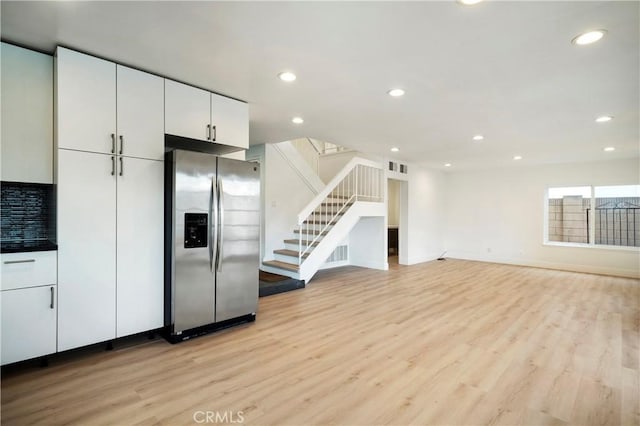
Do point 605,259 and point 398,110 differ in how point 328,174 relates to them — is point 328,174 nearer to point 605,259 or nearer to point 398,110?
point 398,110

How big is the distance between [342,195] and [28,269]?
5482 mm

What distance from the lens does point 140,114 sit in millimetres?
2938

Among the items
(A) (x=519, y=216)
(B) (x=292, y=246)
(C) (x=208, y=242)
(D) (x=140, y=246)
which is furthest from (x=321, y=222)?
(A) (x=519, y=216)

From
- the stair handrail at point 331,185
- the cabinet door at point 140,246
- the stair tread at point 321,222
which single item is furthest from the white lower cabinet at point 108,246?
the stair tread at point 321,222

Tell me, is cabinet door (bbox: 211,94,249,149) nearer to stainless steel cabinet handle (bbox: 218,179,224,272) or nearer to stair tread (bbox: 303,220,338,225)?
stainless steel cabinet handle (bbox: 218,179,224,272)

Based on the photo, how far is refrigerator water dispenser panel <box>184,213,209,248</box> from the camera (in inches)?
120

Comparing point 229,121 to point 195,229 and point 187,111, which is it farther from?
point 195,229

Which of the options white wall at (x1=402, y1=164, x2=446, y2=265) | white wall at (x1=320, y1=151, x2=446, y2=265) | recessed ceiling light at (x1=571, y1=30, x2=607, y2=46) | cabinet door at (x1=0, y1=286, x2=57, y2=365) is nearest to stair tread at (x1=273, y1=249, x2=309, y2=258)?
white wall at (x1=320, y1=151, x2=446, y2=265)

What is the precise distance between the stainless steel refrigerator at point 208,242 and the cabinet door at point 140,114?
199 mm

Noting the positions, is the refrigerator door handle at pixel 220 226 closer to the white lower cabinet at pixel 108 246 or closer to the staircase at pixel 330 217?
the white lower cabinet at pixel 108 246

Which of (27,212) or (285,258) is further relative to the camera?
(285,258)

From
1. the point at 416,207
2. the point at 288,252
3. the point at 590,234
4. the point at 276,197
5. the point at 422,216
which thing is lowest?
the point at 288,252

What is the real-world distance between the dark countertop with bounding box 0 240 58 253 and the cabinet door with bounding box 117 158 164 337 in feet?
1.55

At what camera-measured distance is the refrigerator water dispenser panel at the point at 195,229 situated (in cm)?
304
